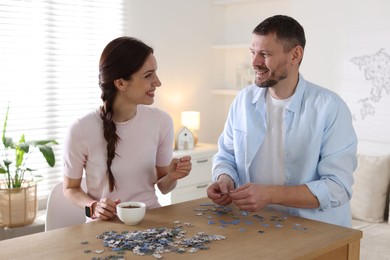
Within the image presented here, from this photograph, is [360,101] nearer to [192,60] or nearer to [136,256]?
[192,60]

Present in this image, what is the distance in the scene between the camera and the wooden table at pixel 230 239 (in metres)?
1.65

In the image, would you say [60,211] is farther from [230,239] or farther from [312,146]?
[312,146]

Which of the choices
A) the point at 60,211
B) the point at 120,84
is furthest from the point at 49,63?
the point at 60,211

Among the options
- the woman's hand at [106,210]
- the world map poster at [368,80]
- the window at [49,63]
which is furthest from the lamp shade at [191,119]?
the woman's hand at [106,210]

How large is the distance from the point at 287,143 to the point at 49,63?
2597 millimetres

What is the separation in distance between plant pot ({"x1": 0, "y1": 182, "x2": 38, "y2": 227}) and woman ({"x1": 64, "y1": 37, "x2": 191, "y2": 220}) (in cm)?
138

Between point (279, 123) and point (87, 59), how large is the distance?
8.62 ft

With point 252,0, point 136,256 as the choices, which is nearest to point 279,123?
point 136,256

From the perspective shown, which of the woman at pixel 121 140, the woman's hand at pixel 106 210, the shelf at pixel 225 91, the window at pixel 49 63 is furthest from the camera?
the shelf at pixel 225 91

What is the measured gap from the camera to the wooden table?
5.40ft

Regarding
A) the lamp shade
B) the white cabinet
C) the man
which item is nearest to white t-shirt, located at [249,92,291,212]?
the man

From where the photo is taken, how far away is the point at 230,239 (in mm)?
1782

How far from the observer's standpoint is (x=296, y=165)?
2.21 m

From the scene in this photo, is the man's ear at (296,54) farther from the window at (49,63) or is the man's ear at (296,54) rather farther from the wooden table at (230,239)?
the window at (49,63)
